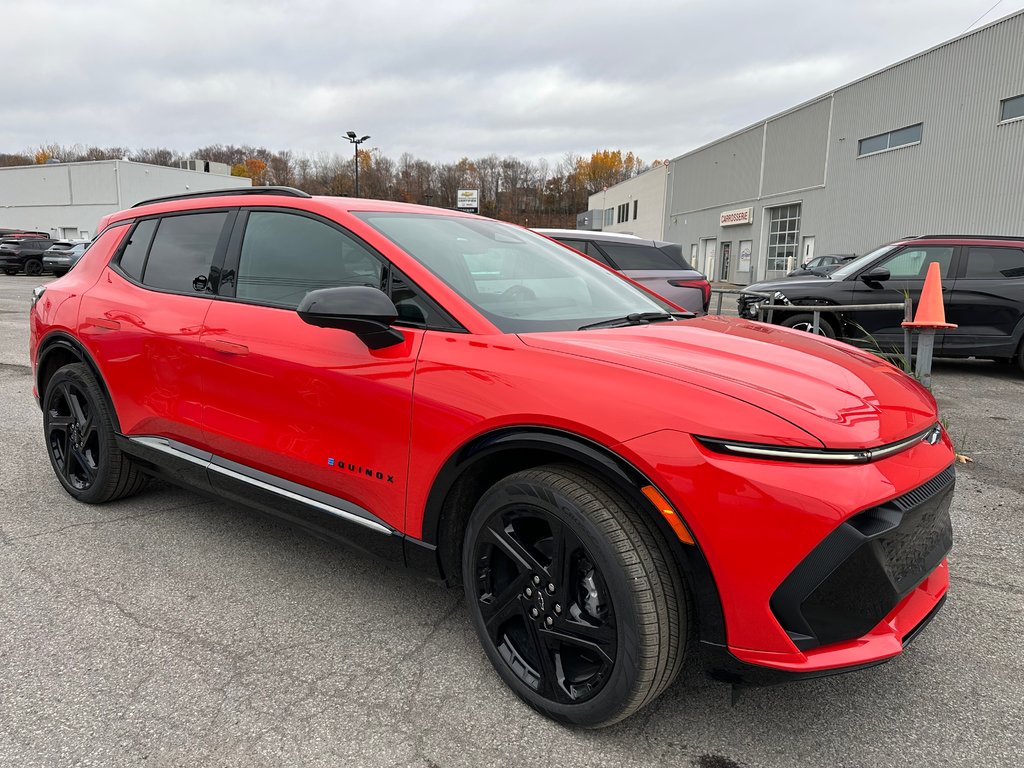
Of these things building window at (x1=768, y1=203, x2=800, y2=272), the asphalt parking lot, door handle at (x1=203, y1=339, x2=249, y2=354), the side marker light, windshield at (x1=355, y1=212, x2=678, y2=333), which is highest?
building window at (x1=768, y1=203, x2=800, y2=272)

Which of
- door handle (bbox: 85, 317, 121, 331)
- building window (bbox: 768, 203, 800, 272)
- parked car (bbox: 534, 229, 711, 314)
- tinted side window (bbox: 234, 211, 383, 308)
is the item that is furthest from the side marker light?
building window (bbox: 768, 203, 800, 272)

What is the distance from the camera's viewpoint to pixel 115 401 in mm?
3445

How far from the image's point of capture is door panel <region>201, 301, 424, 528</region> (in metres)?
2.29

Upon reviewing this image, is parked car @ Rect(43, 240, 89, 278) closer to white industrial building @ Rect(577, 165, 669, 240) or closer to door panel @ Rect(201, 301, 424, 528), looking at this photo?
door panel @ Rect(201, 301, 424, 528)

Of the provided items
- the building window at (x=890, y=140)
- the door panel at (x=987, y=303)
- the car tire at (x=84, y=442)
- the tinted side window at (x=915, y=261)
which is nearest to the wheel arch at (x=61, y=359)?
the car tire at (x=84, y=442)

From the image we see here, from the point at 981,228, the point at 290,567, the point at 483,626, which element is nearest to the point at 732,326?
the point at 483,626

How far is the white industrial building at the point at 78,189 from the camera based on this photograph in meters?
46.1

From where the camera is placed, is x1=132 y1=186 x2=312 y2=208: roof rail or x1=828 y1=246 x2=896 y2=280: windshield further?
x1=828 y1=246 x2=896 y2=280: windshield

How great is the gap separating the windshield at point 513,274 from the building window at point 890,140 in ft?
92.1

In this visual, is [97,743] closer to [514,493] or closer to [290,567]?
[290,567]

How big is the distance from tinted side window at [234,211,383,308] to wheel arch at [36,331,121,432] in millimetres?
1185

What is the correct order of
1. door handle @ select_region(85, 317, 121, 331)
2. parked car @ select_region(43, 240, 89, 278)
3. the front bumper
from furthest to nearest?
parked car @ select_region(43, 240, 89, 278)
door handle @ select_region(85, 317, 121, 331)
the front bumper

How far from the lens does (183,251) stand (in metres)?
3.29

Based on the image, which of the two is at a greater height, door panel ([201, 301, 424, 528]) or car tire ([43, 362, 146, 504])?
door panel ([201, 301, 424, 528])
